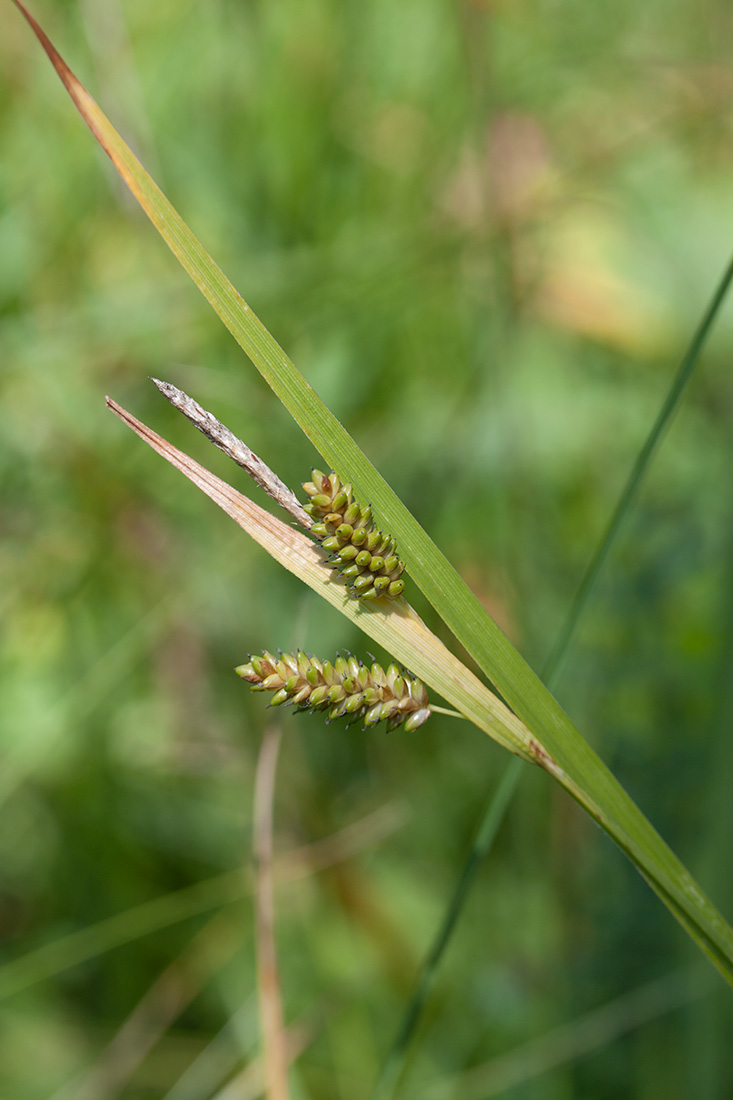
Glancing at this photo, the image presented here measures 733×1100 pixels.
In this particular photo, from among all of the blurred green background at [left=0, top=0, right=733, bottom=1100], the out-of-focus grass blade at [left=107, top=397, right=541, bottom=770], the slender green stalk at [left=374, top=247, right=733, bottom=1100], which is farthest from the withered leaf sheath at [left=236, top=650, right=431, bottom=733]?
the blurred green background at [left=0, top=0, right=733, bottom=1100]

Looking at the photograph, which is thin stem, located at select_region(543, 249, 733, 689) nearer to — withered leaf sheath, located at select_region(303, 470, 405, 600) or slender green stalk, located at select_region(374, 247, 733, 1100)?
slender green stalk, located at select_region(374, 247, 733, 1100)

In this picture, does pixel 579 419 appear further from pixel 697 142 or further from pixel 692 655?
pixel 697 142

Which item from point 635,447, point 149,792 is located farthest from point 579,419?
point 149,792

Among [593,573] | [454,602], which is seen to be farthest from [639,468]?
[454,602]

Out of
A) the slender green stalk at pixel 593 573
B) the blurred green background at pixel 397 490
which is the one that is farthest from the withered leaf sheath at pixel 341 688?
the blurred green background at pixel 397 490

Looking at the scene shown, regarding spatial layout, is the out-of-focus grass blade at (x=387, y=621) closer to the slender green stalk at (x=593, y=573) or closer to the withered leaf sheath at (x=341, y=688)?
the withered leaf sheath at (x=341, y=688)

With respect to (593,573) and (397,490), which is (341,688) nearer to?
(593,573)

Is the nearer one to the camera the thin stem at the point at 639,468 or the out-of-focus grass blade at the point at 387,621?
the out-of-focus grass blade at the point at 387,621
